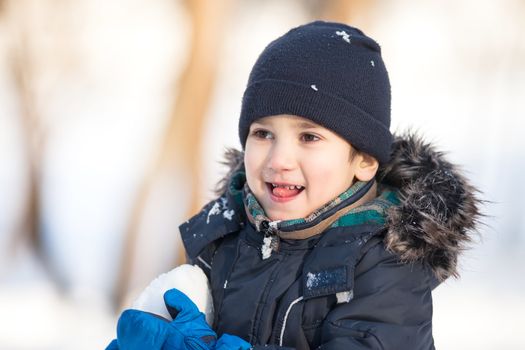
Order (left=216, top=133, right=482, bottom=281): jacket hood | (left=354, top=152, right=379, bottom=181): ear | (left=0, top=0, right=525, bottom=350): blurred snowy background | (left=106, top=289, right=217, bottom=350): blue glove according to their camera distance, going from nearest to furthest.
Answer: (left=106, top=289, right=217, bottom=350): blue glove, (left=216, top=133, right=482, bottom=281): jacket hood, (left=354, top=152, right=379, bottom=181): ear, (left=0, top=0, right=525, bottom=350): blurred snowy background

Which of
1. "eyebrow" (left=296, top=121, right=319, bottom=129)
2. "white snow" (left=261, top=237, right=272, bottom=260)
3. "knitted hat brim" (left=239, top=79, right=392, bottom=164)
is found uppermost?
"knitted hat brim" (left=239, top=79, right=392, bottom=164)

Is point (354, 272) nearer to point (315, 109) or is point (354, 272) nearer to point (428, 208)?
point (428, 208)

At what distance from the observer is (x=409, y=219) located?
1.33 metres

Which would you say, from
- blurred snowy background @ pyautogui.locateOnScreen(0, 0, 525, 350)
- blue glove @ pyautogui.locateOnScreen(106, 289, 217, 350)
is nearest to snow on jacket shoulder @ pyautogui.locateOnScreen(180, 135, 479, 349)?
blue glove @ pyautogui.locateOnScreen(106, 289, 217, 350)

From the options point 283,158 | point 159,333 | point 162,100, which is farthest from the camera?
point 162,100

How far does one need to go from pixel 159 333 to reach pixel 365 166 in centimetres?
56

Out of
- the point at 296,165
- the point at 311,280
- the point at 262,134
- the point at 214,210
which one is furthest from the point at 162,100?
the point at 311,280

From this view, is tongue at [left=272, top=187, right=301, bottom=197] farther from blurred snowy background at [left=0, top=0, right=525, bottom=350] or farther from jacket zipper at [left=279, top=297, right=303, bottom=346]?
blurred snowy background at [left=0, top=0, right=525, bottom=350]

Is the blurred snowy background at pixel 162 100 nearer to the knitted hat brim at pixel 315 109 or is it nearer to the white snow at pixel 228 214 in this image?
the white snow at pixel 228 214

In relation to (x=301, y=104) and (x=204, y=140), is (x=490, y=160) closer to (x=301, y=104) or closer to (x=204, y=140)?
(x=204, y=140)

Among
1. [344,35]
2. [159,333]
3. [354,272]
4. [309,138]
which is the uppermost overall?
[344,35]

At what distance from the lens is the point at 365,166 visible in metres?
1.46

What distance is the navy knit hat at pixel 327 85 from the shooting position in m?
1.35

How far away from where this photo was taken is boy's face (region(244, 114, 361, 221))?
134 centimetres
